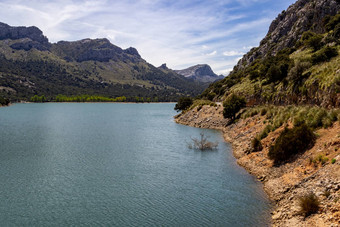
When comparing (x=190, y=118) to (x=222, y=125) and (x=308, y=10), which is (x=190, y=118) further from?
(x=308, y=10)

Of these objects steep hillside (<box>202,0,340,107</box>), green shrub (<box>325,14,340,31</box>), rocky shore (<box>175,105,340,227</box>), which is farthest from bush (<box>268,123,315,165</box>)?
green shrub (<box>325,14,340,31</box>)

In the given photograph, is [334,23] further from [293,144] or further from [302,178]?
[302,178]

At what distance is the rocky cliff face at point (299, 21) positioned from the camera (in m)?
94.1

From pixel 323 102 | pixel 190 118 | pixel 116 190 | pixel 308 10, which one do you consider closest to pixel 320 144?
pixel 323 102

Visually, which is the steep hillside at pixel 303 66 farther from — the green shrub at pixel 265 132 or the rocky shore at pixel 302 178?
the rocky shore at pixel 302 178

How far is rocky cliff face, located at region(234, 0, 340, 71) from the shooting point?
3706 inches

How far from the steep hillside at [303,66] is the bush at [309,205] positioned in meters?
22.2

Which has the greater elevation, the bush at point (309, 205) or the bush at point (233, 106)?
the bush at point (233, 106)

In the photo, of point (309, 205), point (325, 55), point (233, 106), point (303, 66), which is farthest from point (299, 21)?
point (309, 205)

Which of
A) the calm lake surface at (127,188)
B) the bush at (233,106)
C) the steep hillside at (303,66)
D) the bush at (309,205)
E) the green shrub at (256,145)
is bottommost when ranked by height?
the calm lake surface at (127,188)

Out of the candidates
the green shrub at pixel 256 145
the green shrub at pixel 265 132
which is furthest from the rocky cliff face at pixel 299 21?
the green shrub at pixel 256 145

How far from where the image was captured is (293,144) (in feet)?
93.6

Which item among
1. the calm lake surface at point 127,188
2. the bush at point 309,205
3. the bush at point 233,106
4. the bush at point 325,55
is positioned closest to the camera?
the bush at point 309,205

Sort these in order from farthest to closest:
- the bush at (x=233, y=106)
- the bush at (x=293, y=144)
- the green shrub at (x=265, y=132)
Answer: the bush at (x=233, y=106) → the green shrub at (x=265, y=132) → the bush at (x=293, y=144)
